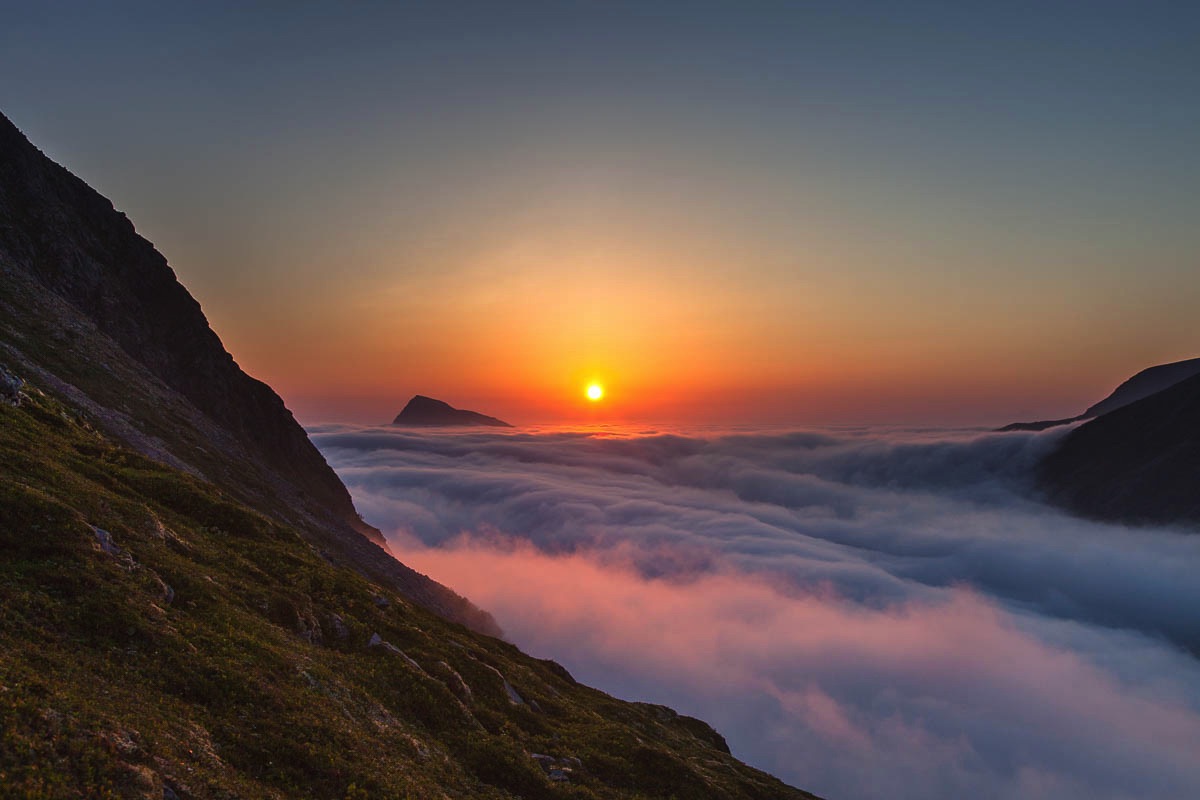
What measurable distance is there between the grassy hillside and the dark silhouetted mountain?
→ 9 cm

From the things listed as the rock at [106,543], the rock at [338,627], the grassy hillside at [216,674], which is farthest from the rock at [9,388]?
the rock at [338,627]

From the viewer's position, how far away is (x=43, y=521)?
73.6ft

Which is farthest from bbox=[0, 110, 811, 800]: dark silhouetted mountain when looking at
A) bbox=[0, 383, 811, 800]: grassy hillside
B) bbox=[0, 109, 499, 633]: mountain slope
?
bbox=[0, 109, 499, 633]: mountain slope

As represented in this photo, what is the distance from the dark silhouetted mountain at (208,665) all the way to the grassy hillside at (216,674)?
9 centimetres

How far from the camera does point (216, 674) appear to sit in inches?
802

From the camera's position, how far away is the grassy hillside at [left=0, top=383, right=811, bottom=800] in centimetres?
1450

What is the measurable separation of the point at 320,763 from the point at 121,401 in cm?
6883

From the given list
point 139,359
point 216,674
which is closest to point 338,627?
point 216,674

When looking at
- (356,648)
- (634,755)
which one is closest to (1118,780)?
(634,755)

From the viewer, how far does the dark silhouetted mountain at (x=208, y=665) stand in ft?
49.2

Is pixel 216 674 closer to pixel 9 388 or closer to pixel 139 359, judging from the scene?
pixel 9 388

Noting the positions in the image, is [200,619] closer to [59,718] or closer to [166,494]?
[59,718]

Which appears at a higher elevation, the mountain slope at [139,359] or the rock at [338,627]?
the mountain slope at [139,359]

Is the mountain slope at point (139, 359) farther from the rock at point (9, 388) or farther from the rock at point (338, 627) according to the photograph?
the rock at point (338, 627)
